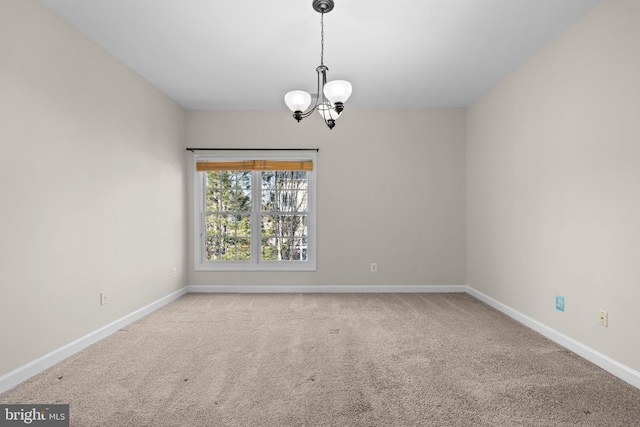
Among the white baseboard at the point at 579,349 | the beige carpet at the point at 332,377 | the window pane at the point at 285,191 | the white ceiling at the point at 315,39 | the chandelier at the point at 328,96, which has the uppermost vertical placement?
the white ceiling at the point at 315,39

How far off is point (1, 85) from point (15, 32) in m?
0.40

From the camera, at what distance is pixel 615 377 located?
2.24 meters

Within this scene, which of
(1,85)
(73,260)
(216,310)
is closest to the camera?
(1,85)

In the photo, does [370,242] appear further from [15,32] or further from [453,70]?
[15,32]

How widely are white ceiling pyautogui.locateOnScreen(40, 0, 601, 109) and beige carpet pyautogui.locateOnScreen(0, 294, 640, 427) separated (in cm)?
263

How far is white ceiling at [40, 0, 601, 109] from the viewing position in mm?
2438

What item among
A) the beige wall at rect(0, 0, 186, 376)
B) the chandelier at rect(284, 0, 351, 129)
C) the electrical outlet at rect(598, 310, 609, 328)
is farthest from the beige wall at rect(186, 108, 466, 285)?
the electrical outlet at rect(598, 310, 609, 328)

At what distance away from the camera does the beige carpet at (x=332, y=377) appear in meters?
1.81

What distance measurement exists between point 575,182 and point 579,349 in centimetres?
133

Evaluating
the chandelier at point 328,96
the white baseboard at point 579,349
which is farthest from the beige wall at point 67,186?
the white baseboard at point 579,349

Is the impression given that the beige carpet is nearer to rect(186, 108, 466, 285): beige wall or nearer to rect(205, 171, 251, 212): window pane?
rect(186, 108, 466, 285): beige wall

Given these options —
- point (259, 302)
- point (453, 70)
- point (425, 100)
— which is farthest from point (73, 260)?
point (425, 100)

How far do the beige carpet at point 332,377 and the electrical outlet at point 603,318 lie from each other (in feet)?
1.09

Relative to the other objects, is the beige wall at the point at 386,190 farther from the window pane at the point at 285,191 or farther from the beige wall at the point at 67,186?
the beige wall at the point at 67,186
